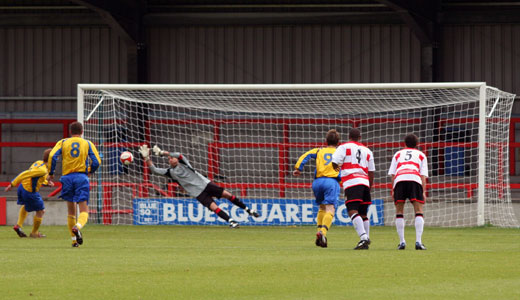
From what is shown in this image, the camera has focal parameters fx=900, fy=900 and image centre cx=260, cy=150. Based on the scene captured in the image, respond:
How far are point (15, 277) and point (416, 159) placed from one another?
5054 mm

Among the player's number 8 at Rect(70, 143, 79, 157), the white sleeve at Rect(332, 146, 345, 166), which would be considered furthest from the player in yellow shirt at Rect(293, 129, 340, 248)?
the player's number 8 at Rect(70, 143, 79, 157)

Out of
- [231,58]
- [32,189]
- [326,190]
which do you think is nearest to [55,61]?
[231,58]

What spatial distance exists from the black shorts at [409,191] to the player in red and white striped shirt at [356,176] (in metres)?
0.36

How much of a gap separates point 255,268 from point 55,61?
61.2 feet

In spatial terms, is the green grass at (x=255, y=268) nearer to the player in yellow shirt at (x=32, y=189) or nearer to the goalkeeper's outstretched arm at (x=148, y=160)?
the player in yellow shirt at (x=32, y=189)

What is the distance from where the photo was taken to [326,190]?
1203 cm

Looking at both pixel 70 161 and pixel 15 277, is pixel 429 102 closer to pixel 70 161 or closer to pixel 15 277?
pixel 70 161

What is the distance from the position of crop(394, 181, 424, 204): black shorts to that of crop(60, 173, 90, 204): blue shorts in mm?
4010

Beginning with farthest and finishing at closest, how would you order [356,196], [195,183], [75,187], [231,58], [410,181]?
[231,58], [195,183], [75,187], [410,181], [356,196]

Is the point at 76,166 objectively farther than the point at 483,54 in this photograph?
No

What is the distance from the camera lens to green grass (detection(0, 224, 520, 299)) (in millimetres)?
6742

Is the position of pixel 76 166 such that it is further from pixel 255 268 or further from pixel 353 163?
pixel 255 268

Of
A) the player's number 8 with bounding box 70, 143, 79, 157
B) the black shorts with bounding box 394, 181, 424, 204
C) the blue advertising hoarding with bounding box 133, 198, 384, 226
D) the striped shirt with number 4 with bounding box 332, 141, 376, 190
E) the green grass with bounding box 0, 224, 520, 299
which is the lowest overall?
the green grass with bounding box 0, 224, 520, 299

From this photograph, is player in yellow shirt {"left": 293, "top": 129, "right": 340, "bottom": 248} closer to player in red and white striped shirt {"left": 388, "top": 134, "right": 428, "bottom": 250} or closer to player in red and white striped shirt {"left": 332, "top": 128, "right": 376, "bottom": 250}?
player in red and white striped shirt {"left": 332, "top": 128, "right": 376, "bottom": 250}
